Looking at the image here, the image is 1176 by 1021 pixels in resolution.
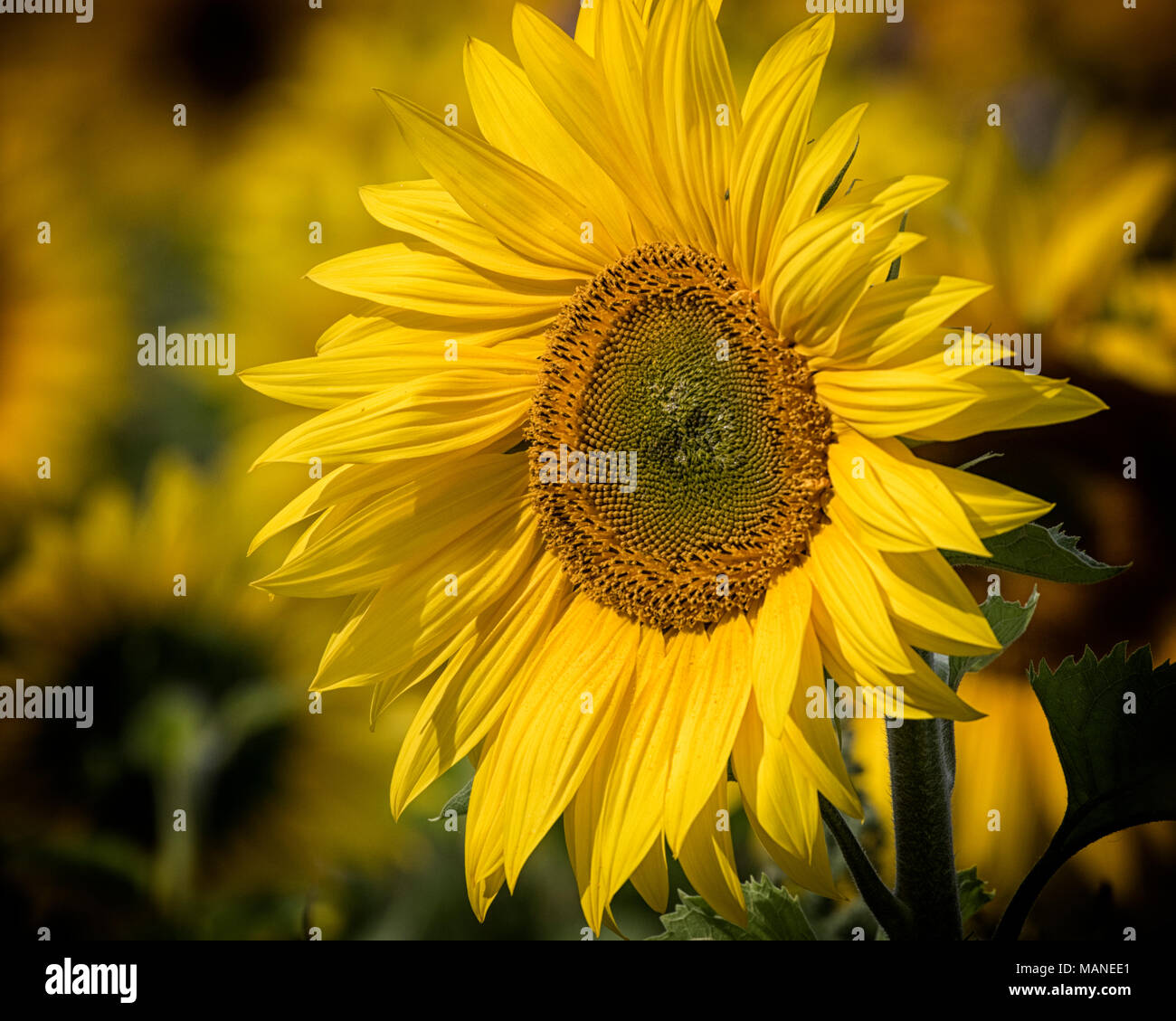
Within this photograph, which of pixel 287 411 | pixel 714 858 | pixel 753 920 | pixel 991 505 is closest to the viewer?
pixel 991 505

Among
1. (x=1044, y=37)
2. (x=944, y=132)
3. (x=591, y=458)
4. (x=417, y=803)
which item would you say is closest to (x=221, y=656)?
(x=417, y=803)

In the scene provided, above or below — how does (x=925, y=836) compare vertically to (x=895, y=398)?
below

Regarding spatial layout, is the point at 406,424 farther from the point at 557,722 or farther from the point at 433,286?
the point at 557,722

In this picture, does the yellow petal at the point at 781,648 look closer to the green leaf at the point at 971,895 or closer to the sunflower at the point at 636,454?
the sunflower at the point at 636,454

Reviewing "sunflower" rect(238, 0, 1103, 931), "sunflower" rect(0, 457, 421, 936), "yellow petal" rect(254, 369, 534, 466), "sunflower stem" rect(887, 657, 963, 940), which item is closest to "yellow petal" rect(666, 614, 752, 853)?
"sunflower" rect(238, 0, 1103, 931)

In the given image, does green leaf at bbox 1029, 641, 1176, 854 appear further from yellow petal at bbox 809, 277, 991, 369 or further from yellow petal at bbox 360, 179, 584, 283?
yellow petal at bbox 360, 179, 584, 283

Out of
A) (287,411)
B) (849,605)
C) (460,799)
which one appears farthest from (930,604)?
(287,411)
